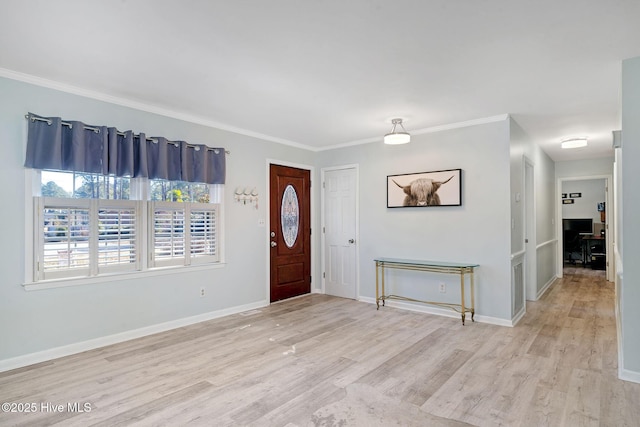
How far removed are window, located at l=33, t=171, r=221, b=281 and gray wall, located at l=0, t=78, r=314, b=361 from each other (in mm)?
159

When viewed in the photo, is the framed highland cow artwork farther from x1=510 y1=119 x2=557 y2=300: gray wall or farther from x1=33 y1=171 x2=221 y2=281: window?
x1=33 y1=171 x2=221 y2=281: window

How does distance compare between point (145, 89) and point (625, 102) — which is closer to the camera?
point (625, 102)

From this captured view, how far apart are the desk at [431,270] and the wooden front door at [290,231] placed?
133cm

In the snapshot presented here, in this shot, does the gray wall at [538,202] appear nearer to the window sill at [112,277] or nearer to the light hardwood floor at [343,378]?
the light hardwood floor at [343,378]

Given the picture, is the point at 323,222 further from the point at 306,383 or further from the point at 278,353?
the point at 306,383

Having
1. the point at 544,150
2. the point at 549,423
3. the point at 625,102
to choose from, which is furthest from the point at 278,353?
the point at 544,150

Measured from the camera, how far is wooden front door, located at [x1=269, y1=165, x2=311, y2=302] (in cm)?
548

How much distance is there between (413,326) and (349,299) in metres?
1.57

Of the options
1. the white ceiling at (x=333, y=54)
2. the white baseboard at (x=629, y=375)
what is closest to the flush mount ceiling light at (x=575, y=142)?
the white ceiling at (x=333, y=54)

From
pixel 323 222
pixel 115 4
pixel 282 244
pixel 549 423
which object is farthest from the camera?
→ pixel 323 222

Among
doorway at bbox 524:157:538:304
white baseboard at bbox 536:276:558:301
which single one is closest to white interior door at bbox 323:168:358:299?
doorway at bbox 524:157:538:304

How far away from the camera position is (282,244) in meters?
5.62

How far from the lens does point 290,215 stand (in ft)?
18.9

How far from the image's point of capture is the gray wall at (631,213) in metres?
2.74
